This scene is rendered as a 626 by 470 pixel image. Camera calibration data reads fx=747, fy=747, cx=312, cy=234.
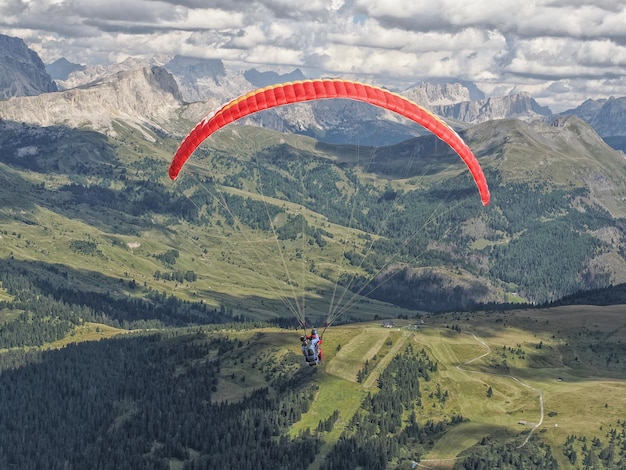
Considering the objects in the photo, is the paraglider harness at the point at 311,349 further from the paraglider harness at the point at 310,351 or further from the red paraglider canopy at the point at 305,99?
the red paraglider canopy at the point at 305,99

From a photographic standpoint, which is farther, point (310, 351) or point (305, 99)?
point (310, 351)

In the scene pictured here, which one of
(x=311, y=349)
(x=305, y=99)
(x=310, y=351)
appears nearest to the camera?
(x=305, y=99)

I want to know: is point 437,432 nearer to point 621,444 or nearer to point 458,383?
point 458,383

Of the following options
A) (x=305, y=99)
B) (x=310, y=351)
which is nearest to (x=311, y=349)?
(x=310, y=351)

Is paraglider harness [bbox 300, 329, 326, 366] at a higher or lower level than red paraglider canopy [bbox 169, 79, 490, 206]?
lower

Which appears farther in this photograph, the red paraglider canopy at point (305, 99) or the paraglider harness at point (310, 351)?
the paraglider harness at point (310, 351)

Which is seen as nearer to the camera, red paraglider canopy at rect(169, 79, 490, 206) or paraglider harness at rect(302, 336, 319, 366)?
red paraglider canopy at rect(169, 79, 490, 206)

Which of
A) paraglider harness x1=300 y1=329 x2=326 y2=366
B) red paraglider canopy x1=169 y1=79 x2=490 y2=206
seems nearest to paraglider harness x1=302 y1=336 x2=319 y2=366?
paraglider harness x1=300 y1=329 x2=326 y2=366

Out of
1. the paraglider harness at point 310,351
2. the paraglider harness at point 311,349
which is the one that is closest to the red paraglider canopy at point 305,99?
the paraglider harness at point 311,349

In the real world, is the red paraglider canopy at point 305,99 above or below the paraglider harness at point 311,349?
above

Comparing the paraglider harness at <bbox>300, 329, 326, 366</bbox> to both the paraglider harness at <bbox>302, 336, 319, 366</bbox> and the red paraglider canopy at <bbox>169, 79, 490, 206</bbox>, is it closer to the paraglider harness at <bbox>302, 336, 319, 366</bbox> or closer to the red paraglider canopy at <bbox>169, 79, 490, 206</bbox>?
the paraglider harness at <bbox>302, 336, 319, 366</bbox>

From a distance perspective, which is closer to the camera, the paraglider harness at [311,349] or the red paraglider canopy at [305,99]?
the red paraglider canopy at [305,99]

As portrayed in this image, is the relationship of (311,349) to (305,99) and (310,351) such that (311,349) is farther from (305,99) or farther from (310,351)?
(305,99)
